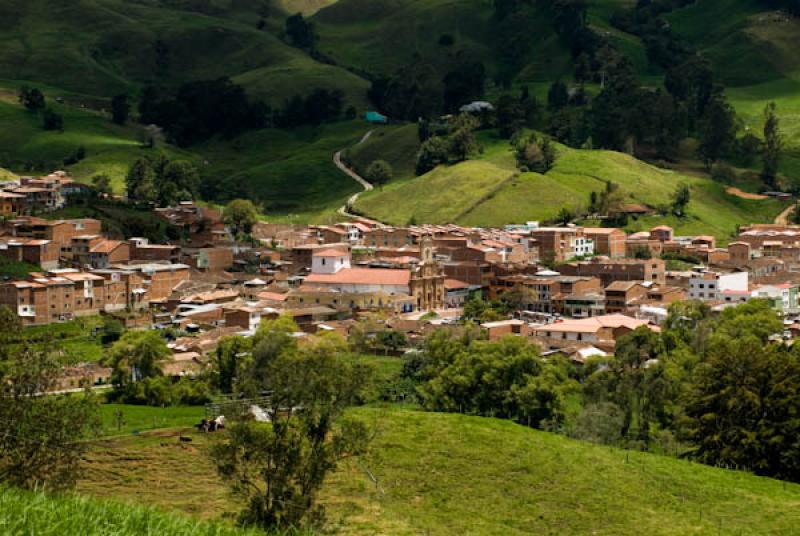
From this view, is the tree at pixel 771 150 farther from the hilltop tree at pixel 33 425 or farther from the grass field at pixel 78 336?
the hilltop tree at pixel 33 425

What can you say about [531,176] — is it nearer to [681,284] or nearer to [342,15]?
[681,284]

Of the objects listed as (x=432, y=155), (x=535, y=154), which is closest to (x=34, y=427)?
(x=535, y=154)

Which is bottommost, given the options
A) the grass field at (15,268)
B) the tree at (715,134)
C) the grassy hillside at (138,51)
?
the grass field at (15,268)

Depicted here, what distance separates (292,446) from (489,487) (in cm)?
682

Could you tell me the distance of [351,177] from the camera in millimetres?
108688

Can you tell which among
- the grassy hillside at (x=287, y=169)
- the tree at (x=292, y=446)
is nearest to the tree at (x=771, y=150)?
the grassy hillside at (x=287, y=169)

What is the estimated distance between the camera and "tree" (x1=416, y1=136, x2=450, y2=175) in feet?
341

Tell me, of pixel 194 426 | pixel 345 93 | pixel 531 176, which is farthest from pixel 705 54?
pixel 194 426

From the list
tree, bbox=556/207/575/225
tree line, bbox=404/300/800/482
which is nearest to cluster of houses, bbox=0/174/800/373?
tree, bbox=556/207/575/225

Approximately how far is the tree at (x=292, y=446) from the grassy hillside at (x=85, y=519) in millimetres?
4715

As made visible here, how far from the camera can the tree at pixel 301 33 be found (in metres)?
160

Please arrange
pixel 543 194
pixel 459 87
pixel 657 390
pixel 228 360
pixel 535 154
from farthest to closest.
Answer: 1. pixel 459 87
2. pixel 535 154
3. pixel 543 194
4. pixel 228 360
5. pixel 657 390

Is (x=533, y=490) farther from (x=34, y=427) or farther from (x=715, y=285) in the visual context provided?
(x=715, y=285)

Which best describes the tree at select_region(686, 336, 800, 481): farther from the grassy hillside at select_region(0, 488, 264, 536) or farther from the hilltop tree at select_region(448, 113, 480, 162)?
the hilltop tree at select_region(448, 113, 480, 162)
